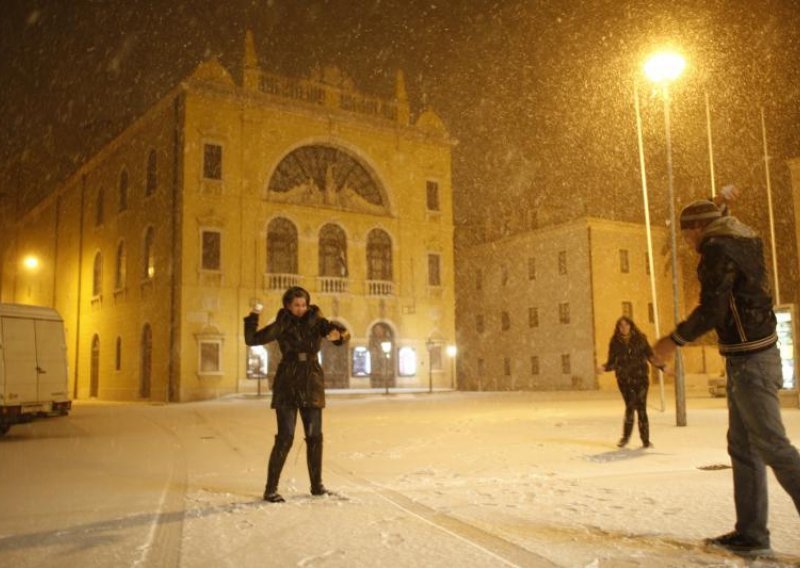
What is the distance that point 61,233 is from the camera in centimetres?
4925

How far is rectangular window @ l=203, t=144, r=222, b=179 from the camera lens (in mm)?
34500

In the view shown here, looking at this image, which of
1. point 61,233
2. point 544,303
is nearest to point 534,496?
point 544,303

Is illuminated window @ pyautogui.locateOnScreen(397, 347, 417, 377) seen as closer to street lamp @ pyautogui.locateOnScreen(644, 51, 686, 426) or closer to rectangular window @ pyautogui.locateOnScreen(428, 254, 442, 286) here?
rectangular window @ pyautogui.locateOnScreen(428, 254, 442, 286)

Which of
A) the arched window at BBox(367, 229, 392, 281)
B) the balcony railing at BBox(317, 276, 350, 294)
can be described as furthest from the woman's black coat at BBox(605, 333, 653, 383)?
the arched window at BBox(367, 229, 392, 281)

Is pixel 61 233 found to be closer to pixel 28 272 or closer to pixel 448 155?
pixel 28 272

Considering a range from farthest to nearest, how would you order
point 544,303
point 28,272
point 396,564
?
1. point 28,272
2. point 544,303
3. point 396,564

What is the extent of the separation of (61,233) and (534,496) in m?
48.9

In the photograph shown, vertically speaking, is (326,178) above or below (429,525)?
above

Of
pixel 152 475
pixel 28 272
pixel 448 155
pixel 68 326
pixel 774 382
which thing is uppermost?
pixel 448 155

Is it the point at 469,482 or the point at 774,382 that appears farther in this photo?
the point at 469,482

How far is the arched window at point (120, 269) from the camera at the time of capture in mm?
39094

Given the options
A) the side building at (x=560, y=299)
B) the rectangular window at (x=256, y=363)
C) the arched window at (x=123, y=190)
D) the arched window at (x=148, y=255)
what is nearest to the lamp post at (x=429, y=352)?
the rectangular window at (x=256, y=363)

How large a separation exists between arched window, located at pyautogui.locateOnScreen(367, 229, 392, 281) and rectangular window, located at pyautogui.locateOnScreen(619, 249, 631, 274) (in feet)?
54.7

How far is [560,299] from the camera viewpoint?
48.4 metres
